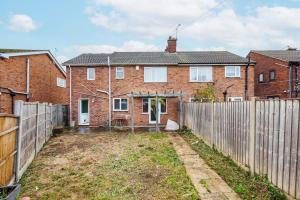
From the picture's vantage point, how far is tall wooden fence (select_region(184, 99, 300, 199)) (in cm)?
541

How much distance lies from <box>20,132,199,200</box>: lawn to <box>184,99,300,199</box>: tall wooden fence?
1.73 meters

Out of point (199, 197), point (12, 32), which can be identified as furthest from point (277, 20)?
point (12, 32)

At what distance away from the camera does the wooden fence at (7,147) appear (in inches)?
236

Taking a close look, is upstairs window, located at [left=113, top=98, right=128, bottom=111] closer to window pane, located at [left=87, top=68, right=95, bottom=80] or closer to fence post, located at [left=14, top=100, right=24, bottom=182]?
window pane, located at [left=87, top=68, right=95, bottom=80]

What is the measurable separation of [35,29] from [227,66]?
71.1ft

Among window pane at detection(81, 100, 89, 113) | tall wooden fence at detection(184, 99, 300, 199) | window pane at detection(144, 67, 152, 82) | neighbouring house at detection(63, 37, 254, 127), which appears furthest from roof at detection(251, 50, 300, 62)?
tall wooden fence at detection(184, 99, 300, 199)

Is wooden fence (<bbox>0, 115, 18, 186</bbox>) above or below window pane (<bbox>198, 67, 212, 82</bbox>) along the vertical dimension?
below

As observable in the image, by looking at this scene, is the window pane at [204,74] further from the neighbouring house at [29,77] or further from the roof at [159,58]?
the neighbouring house at [29,77]

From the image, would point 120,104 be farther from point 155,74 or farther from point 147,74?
point 155,74

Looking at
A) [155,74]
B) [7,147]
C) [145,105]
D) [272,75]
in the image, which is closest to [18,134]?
[7,147]

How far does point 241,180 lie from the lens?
712 cm

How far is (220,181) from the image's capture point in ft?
23.5

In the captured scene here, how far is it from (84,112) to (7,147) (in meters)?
18.5

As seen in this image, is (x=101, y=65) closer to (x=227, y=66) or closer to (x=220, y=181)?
(x=227, y=66)
